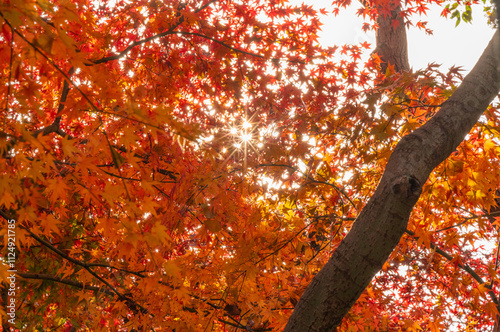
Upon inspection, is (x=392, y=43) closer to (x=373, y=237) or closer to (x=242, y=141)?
(x=242, y=141)

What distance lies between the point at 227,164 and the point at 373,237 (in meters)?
1.15

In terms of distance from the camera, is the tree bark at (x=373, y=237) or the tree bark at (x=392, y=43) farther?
the tree bark at (x=392, y=43)

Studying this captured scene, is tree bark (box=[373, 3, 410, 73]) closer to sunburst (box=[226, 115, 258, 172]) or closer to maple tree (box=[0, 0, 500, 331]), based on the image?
maple tree (box=[0, 0, 500, 331])

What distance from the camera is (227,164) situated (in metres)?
2.35

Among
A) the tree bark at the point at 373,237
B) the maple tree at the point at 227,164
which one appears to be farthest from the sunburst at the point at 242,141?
the tree bark at the point at 373,237

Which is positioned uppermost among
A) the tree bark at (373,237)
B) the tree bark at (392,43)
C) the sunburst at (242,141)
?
the tree bark at (392,43)

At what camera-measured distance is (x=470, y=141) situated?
2.56m

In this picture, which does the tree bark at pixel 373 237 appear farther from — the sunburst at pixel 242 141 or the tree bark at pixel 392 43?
the tree bark at pixel 392 43

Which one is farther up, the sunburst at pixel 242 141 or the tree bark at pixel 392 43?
the tree bark at pixel 392 43

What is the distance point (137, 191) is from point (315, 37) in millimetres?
2644

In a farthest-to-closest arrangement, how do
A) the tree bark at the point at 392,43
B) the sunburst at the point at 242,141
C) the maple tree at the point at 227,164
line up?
the tree bark at the point at 392,43 → the sunburst at the point at 242,141 → the maple tree at the point at 227,164

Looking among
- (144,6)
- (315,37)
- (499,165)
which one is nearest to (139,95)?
(144,6)

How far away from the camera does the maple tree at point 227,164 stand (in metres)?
1.43

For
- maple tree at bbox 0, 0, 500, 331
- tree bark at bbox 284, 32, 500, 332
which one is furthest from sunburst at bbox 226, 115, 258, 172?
tree bark at bbox 284, 32, 500, 332
